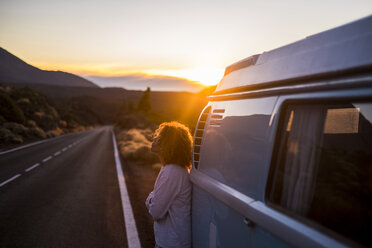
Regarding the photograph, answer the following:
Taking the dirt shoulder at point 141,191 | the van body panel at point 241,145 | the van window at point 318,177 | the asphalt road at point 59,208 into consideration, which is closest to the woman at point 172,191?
the van body panel at point 241,145

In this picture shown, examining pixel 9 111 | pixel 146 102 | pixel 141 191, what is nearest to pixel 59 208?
pixel 141 191

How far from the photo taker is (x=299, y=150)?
1587 mm

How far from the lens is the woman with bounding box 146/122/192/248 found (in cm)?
253

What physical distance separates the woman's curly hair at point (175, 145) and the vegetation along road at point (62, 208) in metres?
2.24

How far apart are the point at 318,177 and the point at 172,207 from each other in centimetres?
151

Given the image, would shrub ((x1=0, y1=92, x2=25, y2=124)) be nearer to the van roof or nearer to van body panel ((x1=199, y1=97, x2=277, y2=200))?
van body panel ((x1=199, y1=97, x2=277, y2=200))

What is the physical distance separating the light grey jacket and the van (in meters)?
0.42

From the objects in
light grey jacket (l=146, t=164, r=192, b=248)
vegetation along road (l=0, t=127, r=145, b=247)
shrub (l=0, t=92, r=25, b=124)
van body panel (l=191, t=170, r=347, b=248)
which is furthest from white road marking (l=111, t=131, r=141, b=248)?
shrub (l=0, t=92, r=25, b=124)

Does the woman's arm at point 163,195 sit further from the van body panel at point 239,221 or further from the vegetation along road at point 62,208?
the vegetation along road at point 62,208

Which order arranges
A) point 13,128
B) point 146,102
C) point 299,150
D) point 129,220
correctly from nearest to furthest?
point 299,150 → point 129,220 → point 13,128 → point 146,102

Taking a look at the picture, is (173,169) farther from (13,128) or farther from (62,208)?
(13,128)

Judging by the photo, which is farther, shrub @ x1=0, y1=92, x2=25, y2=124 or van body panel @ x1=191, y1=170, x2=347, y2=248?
shrub @ x1=0, y1=92, x2=25, y2=124

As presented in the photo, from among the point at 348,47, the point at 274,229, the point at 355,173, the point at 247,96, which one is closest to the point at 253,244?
the point at 274,229

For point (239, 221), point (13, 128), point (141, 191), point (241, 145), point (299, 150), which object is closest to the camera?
point (299, 150)
